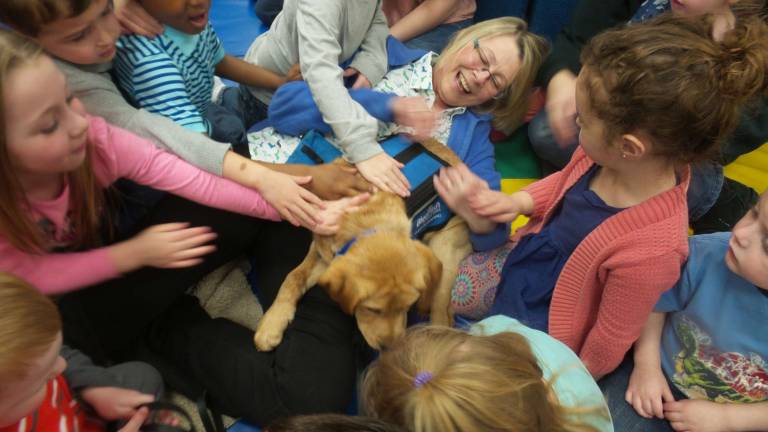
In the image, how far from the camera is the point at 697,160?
130 cm

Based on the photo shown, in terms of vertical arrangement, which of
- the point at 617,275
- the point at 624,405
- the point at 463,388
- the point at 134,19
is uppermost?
the point at 134,19

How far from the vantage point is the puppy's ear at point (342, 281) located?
4.97 ft

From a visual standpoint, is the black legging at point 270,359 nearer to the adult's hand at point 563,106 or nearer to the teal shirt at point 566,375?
the teal shirt at point 566,375

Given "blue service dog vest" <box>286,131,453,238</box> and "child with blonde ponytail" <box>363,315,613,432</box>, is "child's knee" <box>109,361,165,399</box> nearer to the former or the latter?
"child with blonde ponytail" <box>363,315,613,432</box>

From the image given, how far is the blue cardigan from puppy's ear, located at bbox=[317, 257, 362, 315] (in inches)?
25.5

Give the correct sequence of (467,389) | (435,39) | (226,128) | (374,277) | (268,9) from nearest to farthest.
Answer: (467,389) < (374,277) < (226,128) < (435,39) < (268,9)

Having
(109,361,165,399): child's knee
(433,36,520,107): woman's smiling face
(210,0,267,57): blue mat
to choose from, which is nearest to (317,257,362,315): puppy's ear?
(109,361,165,399): child's knee

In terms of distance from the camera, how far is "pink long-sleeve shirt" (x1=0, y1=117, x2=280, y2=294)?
1.37 metres

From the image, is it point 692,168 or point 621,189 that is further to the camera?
point 692,168

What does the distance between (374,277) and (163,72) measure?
1.03m

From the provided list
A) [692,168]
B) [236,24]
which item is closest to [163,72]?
[236,24]

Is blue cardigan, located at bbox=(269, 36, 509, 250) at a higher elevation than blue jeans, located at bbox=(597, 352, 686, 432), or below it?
higher

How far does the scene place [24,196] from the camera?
1.26 meters

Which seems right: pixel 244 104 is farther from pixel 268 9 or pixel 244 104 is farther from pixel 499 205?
pixel 499 205
